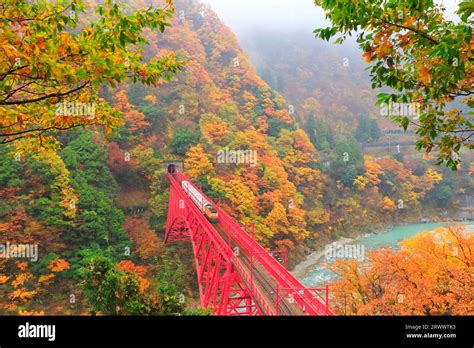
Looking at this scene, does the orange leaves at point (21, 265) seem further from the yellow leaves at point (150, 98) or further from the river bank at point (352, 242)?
the yellow leaves at point (150, 98)

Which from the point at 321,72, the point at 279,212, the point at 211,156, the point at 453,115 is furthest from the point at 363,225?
the point at 321,72

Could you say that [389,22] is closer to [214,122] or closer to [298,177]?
[214,122]

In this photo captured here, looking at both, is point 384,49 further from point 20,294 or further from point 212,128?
point 212,128

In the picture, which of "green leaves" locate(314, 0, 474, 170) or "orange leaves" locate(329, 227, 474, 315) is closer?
"green leaves" locate(314, 0, 474, 170)

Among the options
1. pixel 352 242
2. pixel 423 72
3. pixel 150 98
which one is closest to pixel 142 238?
pixel 150 98

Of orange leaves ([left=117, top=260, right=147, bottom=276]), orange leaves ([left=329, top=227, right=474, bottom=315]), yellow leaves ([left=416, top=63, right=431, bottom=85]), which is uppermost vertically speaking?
yellow leaves ([left=416, top=63, right=431, bottom=85])

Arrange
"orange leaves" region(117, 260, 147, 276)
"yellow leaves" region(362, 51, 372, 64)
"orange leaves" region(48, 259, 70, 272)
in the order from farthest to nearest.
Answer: "orange leaves" region(117, 260, 147, 276)
"orange leaves" region(48, 259, 70, 272)
"yellow leaves" region(362, 51, 372, 64)

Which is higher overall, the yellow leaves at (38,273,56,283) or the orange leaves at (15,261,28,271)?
the orange leaves at (15,261,28,271)

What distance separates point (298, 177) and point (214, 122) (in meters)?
14.0

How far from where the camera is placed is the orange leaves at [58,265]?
20.2 m

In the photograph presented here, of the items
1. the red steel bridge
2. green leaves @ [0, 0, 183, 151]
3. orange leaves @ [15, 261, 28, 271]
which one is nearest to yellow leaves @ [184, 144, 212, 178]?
the red steel bridge

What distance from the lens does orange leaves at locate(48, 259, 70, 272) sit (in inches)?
795

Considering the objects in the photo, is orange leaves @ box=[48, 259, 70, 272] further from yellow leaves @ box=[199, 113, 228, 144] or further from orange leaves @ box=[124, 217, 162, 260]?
yellow leaves @ box=[199, 113, 228, 144]
